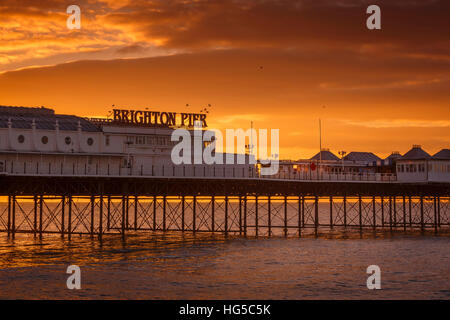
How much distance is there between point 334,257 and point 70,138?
32.7 m

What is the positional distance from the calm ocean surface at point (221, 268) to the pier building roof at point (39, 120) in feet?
42.3

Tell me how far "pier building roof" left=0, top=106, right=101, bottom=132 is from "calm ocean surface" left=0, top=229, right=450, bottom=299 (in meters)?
12.9

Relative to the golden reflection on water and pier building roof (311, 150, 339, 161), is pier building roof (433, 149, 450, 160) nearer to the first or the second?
the golden reflection on water

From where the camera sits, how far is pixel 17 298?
129 feet

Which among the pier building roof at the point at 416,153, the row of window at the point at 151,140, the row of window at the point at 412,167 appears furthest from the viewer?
the pier building roof at the point at 416,153

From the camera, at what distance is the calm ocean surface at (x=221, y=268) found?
42094 mm

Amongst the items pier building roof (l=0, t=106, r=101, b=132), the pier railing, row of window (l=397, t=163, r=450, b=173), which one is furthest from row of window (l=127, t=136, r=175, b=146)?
row of window (l=397, t=163, r=450, b=173)

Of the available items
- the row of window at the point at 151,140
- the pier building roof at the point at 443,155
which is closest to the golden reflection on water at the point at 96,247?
the row of window at the point at 151,140

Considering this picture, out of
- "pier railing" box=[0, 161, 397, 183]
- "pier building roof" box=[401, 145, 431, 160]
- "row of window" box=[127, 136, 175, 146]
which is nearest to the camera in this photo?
"pier railing" box=[0, 161, 397, 183]

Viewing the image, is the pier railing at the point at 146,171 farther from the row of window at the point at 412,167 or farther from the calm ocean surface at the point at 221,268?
the row of window at the point at 412,167

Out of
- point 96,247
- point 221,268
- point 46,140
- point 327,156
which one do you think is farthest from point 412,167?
point 327,156

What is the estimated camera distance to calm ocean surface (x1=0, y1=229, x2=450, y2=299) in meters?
42.1

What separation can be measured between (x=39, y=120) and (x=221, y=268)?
33828 millimetres
